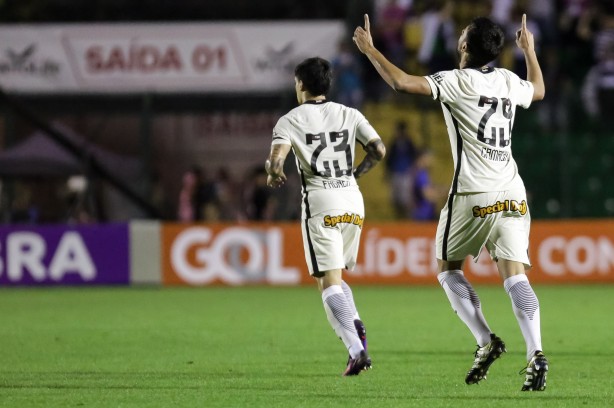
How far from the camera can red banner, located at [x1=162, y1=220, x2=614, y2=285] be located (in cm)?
1920

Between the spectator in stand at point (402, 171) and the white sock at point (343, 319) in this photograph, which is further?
the spectator in stand at point (402, 171)

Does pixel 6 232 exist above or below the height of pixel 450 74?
below

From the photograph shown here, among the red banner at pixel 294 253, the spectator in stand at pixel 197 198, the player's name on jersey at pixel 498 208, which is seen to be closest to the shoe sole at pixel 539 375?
the player's name on jersey at pixel 498 208

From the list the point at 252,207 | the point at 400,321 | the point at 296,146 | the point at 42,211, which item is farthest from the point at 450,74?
the point at 42,211

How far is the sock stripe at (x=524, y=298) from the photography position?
307 inches

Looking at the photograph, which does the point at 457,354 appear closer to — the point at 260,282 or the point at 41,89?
the point at 260,282

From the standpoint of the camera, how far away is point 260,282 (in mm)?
19375

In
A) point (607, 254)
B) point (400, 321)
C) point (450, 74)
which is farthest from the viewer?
point (607, 254)

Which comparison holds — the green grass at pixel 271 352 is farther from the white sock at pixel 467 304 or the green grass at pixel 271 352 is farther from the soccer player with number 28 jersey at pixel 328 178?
the soccer player with number 28 jersey at pixel 328 178

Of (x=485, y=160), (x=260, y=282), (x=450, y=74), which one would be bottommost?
(x=260, y=282)

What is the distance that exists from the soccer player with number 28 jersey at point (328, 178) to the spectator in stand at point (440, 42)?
12485 mm

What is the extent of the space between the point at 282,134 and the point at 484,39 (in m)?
1.54

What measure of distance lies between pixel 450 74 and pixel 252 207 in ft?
42.6

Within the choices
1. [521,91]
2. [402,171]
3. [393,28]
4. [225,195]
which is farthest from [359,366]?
[393,28]
